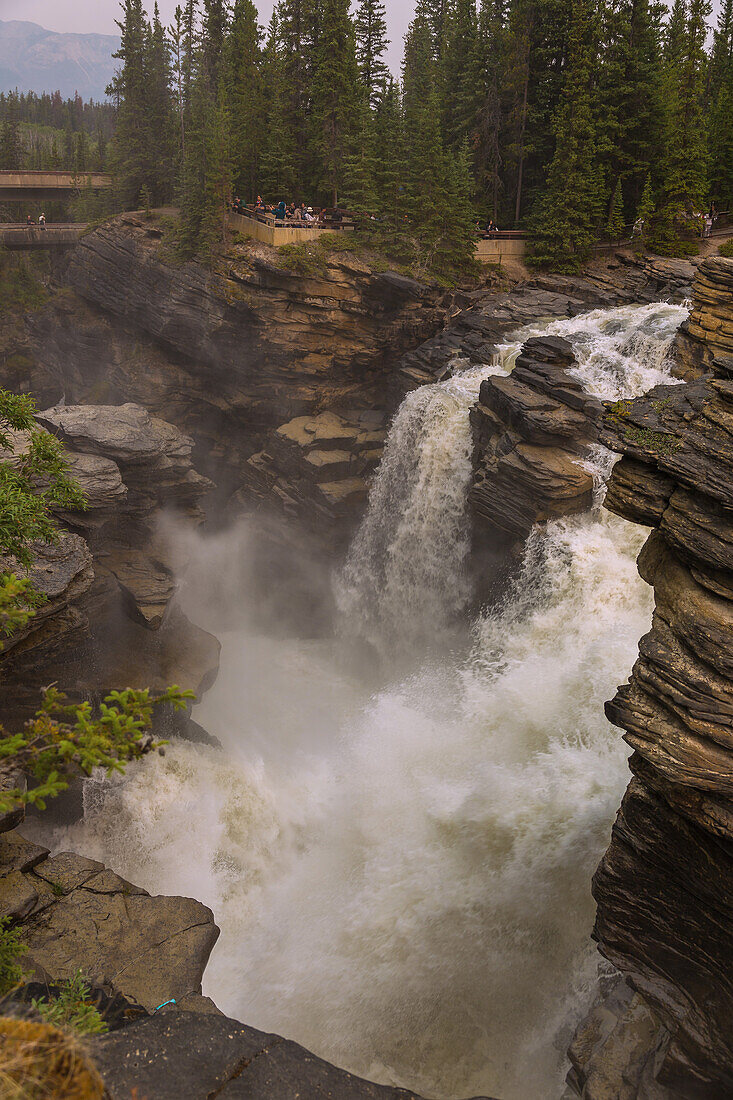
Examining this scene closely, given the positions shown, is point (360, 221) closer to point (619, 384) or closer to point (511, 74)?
point (511, 74)

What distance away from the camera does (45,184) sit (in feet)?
173

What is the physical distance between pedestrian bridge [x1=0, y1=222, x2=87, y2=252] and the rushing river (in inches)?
1298

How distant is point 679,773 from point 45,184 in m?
60.5

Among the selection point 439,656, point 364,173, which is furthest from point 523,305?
point 439,656

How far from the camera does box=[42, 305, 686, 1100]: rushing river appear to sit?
14.2 m

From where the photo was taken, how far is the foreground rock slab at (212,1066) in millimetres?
7438

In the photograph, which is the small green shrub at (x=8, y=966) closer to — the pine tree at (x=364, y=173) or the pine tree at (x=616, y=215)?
the pine tree at (x=364, y=173)

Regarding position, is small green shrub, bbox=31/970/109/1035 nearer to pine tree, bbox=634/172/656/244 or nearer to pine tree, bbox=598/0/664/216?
pine tree, bbox=634/172/656/244

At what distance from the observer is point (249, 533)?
121 ft

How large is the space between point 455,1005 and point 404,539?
18.2 metres

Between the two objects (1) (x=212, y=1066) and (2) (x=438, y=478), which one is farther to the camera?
(2) (x=438, y=478)

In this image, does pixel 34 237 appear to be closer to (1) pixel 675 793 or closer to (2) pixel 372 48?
(2) pixel 372 48

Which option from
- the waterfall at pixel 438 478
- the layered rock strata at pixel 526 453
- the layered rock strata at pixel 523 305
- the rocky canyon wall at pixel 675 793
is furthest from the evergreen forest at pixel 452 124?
the rocky canyon wall at pixel 675 793

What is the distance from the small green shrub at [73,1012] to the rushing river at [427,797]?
255 inches
